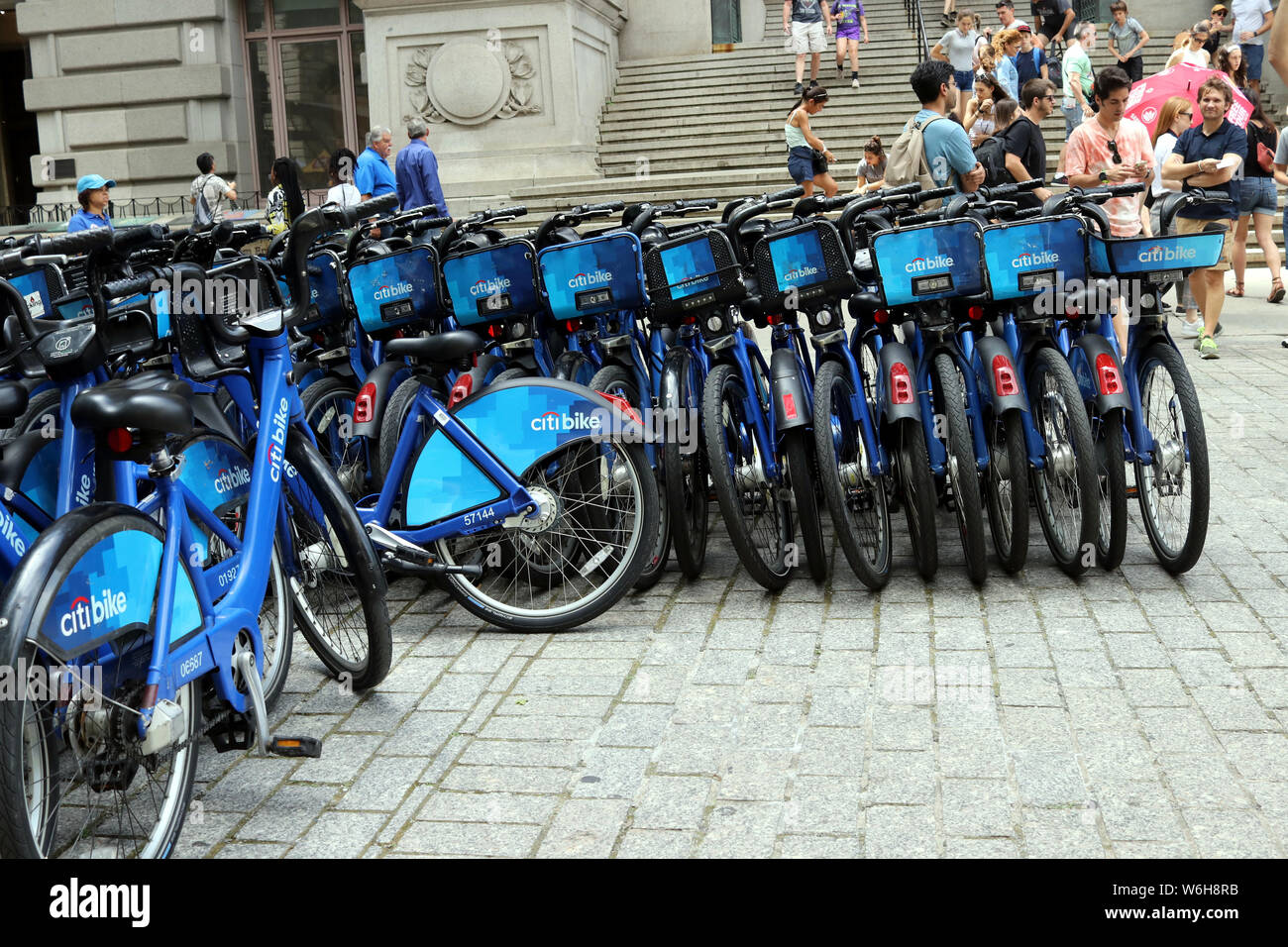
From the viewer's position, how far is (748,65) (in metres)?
21.2

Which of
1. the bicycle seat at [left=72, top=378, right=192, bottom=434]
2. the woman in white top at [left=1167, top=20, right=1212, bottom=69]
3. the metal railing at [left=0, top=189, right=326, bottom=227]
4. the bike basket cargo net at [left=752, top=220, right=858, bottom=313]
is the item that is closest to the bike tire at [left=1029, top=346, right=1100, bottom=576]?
the bike basket cargo net at [left=752, top=220, right=858, bottom=313]

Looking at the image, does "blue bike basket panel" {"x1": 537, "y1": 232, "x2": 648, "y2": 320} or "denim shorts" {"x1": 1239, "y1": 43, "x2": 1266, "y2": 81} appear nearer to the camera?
"blue bike basket panel" {"x1": 537, "y1": 232, "x2": 648, "y2": 320}

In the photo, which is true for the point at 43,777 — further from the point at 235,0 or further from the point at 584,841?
the point at 235,0

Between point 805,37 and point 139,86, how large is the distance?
10.8 meters

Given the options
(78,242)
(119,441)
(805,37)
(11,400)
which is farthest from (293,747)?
(805,37)

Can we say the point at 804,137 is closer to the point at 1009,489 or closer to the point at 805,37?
the point at 805,37

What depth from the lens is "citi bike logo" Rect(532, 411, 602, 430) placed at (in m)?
4.83

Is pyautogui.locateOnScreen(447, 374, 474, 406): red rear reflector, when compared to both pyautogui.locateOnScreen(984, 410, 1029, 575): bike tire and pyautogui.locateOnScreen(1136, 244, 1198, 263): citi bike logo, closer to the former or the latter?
pyautogui.locateOnScreen(984, 410, 1029, 575): bike tire

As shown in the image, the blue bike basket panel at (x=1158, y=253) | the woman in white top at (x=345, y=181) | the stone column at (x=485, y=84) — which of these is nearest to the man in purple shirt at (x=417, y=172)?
the woman in white top at (x=345, y=181)

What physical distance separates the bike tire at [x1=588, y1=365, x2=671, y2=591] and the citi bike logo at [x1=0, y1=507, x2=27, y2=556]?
7.48ft

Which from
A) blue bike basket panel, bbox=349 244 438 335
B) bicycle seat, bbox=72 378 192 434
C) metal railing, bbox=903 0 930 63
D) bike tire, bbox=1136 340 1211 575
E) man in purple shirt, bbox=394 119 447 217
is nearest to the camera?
bicycle seat, bbox=72 378 192 434

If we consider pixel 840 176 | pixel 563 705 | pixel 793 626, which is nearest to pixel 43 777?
pixel 563 705

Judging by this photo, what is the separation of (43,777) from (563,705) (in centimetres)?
164

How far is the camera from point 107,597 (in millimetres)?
2945
